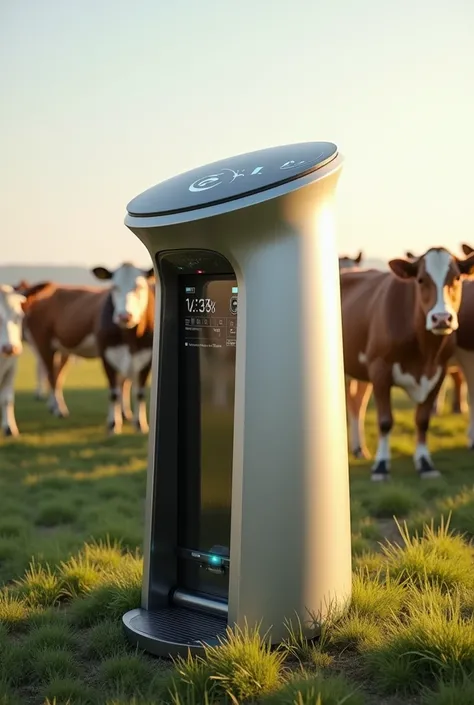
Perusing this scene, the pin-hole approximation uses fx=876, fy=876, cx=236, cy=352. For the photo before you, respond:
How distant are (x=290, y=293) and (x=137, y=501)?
12.5 ft

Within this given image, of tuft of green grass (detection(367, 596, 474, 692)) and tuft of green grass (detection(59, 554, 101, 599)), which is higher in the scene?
tuft of green grass (detection(367, 596, 474, 692))

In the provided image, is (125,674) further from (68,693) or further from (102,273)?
(102,273)

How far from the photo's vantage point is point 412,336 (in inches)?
289

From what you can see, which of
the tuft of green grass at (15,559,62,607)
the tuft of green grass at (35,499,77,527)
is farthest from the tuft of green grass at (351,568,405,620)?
the tuft of green grass at (35,499,77,527)

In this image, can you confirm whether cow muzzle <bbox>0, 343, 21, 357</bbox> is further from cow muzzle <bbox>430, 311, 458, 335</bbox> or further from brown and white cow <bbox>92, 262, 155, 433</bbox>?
cow muzzle <bbox>430, 311, 458, 335</bbox>

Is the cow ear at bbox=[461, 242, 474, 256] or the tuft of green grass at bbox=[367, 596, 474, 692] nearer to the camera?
the tuft of green grass at bbox=[367, 596, 474, 692]

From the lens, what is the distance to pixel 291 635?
3256 millimetres

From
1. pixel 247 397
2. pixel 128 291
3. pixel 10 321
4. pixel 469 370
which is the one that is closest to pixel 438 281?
pixel 469 370

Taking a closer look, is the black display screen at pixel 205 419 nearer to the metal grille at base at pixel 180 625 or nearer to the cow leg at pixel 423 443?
the metal grille at base at pixel 180 625

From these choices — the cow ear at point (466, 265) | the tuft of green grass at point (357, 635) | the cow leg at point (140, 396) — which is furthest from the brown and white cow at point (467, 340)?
the tuft of green grass at point (357, 635)

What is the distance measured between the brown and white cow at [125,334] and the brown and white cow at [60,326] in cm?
107

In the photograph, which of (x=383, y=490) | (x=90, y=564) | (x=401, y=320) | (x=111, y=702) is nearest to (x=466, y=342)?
(x=401, y=320)

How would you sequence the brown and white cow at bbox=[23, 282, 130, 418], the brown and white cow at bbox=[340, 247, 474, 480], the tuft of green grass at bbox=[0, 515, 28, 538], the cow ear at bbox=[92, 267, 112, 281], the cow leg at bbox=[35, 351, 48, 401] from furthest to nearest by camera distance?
the cow leg at bbox=[35, 351, 48, 401]
the brown and white cow at bbox=[23, 282, 130, 418]
the cow ear at bbox=[92, 267, 112, 281]
the brown and white cow at bbox=[340, 247, 474, 480]
the tuft of green grass at bbox=[0, 515, 28, 538]

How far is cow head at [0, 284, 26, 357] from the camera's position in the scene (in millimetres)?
10086
